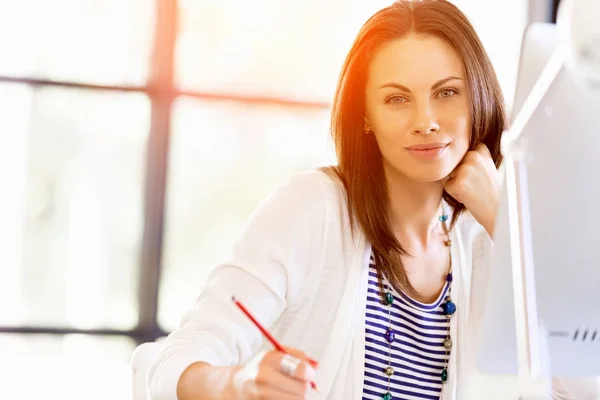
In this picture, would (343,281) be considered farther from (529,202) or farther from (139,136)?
(139,136)

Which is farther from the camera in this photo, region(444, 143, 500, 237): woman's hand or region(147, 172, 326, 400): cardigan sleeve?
region(444, 143, 500, 237): woman's hand

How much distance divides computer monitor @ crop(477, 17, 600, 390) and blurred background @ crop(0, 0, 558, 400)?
116cm

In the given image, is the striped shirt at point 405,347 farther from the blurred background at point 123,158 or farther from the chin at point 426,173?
the blurred background at point 123,158

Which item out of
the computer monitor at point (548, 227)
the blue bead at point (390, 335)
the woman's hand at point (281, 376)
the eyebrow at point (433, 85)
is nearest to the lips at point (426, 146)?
the eyebrow at point (433, 85)

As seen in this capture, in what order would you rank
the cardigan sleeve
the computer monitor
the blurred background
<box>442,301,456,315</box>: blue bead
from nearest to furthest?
the computer monitor
the cardigan sleeve
<box>442,301,456,315</box>: blue bead
the blurred background

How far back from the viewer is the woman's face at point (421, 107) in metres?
1.48

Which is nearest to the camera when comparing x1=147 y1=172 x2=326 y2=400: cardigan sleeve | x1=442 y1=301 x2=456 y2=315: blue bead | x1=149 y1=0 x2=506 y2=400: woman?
x1=147 y1=172 x2=326 y2=400: cardigan sleeve

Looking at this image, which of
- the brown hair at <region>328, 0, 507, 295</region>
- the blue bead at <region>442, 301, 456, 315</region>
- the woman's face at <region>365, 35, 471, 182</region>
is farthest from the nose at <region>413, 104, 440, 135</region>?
the blue bead at <region>442, 301, 456, 315</region>

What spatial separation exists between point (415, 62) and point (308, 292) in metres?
0.46

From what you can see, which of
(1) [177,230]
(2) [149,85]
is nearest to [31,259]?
(1) [177,230]

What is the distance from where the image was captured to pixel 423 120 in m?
1.46

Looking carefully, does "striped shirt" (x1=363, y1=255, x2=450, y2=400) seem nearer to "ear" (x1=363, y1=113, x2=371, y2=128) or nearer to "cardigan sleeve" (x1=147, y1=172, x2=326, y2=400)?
"cardigan sleeve" (x1=147, y1=172, x2=326, y2=400)

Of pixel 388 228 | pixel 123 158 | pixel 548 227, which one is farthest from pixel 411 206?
pixel 123 158

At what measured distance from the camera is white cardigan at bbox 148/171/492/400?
132 centimetres
